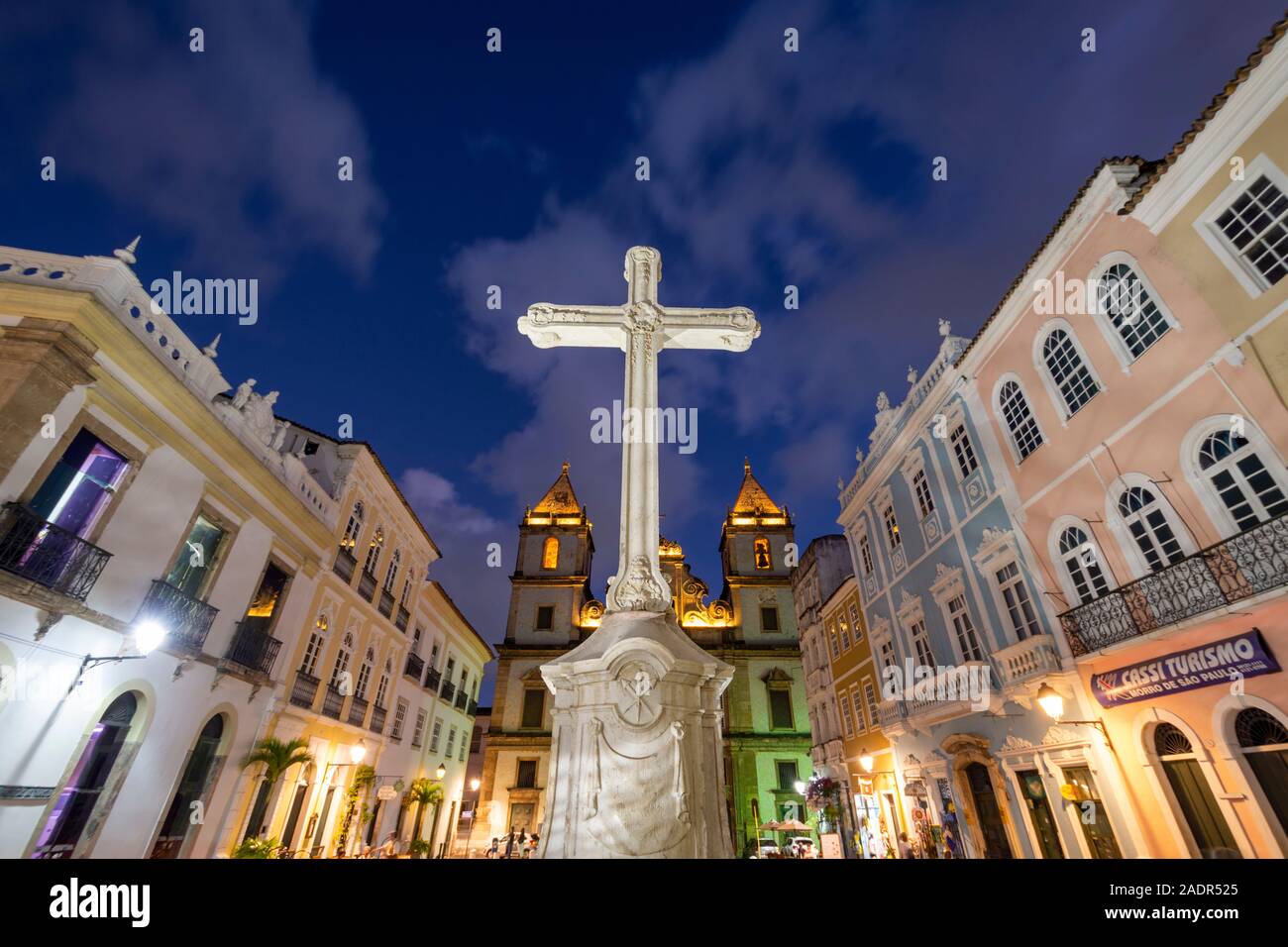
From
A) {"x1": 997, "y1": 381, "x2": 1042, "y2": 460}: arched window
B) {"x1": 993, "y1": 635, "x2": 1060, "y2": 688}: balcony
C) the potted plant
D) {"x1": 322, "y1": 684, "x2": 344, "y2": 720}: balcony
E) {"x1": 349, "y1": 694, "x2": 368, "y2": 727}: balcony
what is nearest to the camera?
{"x1": 993, "y1": 635, "x2": 1060, "y2": 688}: balcony

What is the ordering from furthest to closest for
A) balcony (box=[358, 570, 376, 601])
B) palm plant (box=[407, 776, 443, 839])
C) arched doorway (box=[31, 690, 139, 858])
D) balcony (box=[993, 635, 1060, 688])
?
palm plant (box=[407, 776, 443, 839])
balcony (box=[358, 570, 376, 601])
balcony (box=[993, 635, 1060, 688])
arched doorway (box=[31, 690, 139, 858])

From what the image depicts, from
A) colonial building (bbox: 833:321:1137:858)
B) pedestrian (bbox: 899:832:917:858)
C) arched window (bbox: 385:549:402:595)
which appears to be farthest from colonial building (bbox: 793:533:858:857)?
arched window (bbox: 385:549:402:595)

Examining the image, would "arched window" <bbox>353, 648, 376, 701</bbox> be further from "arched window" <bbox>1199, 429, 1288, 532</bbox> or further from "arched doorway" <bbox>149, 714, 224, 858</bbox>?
"arched window" <bbox>1199, 429, 1288, 532</bbox>

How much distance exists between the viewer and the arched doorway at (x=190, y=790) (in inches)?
464

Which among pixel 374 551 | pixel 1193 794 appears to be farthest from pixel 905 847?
pixel 374 551

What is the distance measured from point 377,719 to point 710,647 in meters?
21.4

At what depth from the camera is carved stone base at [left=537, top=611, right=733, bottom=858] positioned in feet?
15.7

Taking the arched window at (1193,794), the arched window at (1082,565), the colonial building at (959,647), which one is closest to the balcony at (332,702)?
the colonial building at (959,647)

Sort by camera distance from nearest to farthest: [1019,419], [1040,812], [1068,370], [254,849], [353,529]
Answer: [1040,812] < [1068,370] < [254,849] < [1019,419] < [353,529]

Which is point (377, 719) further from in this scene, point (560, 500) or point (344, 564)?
point (560, 500)

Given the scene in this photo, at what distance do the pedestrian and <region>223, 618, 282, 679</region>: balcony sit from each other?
17031mm

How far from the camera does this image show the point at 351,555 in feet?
62.3

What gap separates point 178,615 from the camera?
37.5 feet
